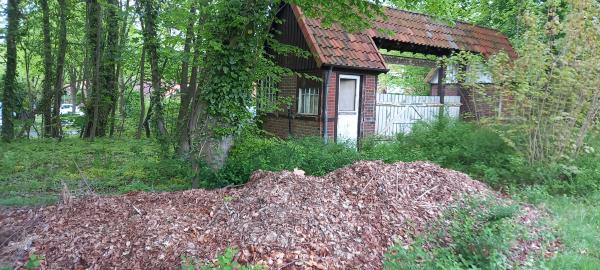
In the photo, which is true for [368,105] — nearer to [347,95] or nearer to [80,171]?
[347,95]

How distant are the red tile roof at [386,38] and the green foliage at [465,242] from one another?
5.38 metres

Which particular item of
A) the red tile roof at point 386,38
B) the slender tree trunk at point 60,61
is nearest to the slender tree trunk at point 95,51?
the slender tree trunk at point 60,61

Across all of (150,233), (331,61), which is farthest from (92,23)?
(150,233)

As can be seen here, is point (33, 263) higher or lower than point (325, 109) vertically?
lower

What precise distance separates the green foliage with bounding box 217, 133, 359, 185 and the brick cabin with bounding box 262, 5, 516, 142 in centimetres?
359

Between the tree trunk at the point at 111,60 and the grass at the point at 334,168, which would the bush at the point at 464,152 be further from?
the tree trunk at the point at 111,60

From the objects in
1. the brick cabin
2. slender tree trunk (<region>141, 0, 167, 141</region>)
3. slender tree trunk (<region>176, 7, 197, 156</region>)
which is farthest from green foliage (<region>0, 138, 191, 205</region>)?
the brick cabin

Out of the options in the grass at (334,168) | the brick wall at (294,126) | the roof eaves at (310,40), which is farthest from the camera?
the brick wall at (294,126)

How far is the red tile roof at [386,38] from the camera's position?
1199 centimetres

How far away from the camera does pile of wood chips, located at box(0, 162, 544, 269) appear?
3992 millimetres

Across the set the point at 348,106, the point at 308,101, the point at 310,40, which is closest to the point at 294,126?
the point at 308,101

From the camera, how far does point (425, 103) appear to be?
50.0 feet

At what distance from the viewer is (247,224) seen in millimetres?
4402

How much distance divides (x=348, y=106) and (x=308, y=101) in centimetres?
126
